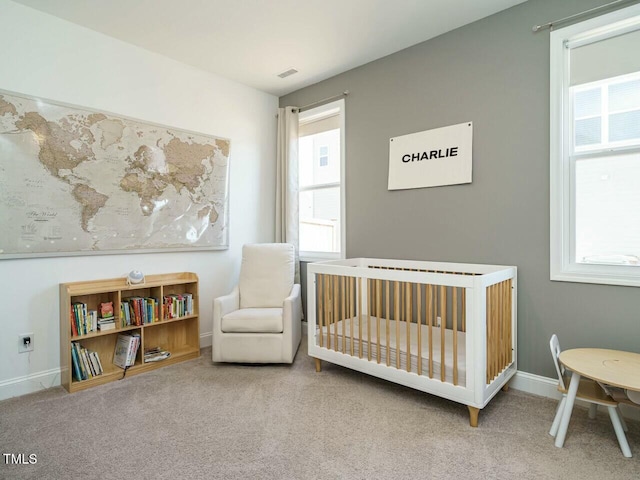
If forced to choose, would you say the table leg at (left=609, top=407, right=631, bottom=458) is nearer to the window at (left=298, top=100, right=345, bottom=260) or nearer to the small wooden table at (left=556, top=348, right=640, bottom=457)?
the small wooden table at (left=556, top=348, right=640, bottom=457)

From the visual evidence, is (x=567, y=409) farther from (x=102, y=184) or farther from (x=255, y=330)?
(x=102, y=184)

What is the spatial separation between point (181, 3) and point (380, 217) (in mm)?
2145

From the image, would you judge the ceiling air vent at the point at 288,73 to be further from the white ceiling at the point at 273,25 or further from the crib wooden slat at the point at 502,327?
the crib wooden slat at the point at 502,327

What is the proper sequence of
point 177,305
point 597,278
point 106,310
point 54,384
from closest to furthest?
1. point 597,278
2. point 54,384
3. point 106,310
4. point 177,305

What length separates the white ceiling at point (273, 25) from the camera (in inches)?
92.7

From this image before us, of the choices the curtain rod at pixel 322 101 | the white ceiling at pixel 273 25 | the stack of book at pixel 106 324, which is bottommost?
the stack of book at pixel 106 324

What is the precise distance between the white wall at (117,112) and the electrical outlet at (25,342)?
0.09 ft

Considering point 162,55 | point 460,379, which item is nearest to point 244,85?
point 162,55

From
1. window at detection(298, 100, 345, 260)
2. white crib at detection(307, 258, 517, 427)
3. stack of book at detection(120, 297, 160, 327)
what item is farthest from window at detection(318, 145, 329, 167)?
stack of book at detection(120, 297, 160, 327)

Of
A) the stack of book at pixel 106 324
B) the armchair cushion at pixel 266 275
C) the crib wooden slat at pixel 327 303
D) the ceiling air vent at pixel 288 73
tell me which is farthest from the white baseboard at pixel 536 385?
the ceiling air vent at pixel 288 73

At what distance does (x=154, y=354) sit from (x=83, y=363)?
0.50 meters

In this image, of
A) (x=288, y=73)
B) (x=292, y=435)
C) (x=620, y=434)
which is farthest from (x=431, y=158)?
(x=292, y=435)

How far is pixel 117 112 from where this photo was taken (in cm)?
280

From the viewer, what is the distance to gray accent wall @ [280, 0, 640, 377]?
218cm
